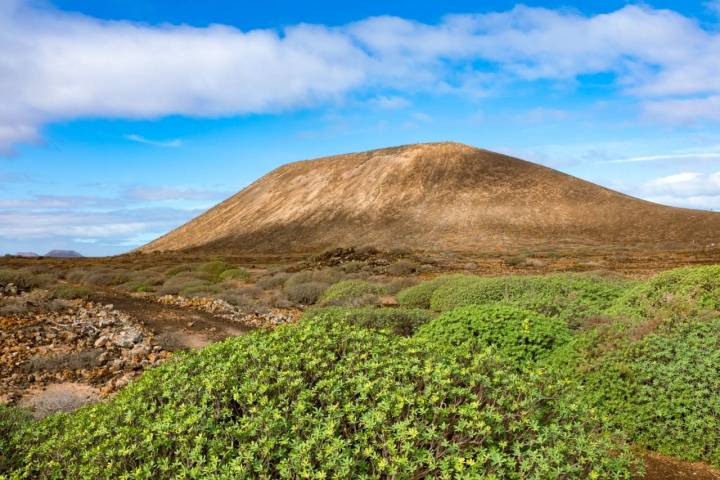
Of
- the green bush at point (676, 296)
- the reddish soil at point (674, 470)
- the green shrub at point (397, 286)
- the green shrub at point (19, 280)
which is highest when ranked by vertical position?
the green shrub at point (19, 280)

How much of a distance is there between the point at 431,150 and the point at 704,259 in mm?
63327

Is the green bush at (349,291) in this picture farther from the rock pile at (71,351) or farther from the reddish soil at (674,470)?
the reddish soil at (674,470)

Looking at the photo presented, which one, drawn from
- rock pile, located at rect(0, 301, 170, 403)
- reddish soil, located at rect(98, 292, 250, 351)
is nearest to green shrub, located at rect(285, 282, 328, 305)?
reddish soil, located at rect(98, 292, 250, 351)

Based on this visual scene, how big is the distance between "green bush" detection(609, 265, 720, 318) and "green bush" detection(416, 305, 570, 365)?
133 centimetres

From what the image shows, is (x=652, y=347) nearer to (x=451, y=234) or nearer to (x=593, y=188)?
(x=451, y=234)

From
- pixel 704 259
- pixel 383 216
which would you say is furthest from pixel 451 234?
pixel 704 259

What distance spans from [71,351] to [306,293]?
11298mm

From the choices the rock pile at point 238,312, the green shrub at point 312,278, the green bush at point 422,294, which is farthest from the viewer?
the green shrub at point 312,278

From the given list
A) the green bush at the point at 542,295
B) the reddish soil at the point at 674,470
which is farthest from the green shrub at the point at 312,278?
the reddish soil at the point at 674,470

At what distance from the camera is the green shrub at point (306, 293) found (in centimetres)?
2162

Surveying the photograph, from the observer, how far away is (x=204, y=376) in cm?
427

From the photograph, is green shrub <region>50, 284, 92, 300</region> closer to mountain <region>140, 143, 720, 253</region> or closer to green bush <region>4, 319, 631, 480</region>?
green bush <region>4, 319, 631, 480</region>

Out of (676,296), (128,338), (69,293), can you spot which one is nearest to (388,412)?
(676,296)

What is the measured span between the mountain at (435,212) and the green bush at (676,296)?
58097mm
